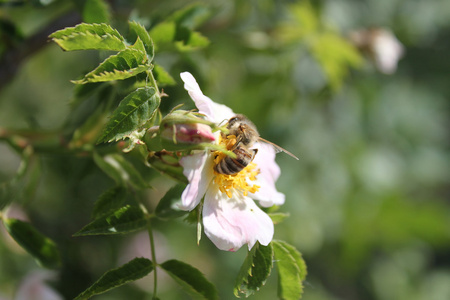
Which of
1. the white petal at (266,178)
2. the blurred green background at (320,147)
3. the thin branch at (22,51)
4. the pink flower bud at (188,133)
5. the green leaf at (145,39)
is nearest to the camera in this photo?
the pink flower bud at (188,133)

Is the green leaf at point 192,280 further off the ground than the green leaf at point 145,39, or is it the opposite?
the green leaf at point 145,39

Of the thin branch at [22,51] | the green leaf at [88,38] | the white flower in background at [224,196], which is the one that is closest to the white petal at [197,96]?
the white flower in background at [224,196]

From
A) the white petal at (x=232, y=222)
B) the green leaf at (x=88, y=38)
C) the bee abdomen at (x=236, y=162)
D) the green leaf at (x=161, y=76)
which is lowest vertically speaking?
the white petal at (x=232, y=222)

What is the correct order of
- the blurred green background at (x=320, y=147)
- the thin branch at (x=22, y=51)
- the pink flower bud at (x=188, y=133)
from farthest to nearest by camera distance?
1. the blurred green background at (x=320, y=147)
2. the thin branch at (x=22, y=51)
3. the pink flower bud at (x=188, y=133)

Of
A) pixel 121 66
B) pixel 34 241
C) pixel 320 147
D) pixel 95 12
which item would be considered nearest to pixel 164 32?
pixel 95 12

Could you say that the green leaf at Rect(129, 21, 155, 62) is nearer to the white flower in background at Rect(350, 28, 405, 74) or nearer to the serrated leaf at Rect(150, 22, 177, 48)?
the serrated leaf at Rect(150, 22, 177, 48)

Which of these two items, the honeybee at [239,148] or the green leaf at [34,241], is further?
the green leaf at [34,241]

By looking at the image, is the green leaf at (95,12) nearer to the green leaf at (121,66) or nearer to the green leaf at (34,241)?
the green leaf at (121,66)

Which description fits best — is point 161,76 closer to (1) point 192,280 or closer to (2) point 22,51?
(1) point 192,280
